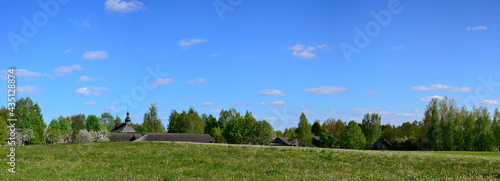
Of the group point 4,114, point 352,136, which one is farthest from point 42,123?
point 352,136

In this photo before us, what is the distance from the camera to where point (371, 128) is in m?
138

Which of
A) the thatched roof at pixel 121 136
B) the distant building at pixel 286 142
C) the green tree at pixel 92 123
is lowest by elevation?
the distant building at pixel 286 142

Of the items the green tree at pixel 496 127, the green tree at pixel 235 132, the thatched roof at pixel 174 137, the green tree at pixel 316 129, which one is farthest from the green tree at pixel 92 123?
the green tree at pixel 496 127

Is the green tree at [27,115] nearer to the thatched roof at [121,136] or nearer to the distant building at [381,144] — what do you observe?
the thatched roof at [121,136]

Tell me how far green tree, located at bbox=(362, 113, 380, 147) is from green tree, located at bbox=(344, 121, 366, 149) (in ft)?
65.8

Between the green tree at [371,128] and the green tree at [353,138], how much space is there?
20.0 metres

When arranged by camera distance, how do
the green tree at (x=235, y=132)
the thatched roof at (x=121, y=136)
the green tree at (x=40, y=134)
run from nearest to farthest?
the green tree at (x=235, y=132), the thatched roof at (x=121, y=136), the green tree at (x=40, y=134)

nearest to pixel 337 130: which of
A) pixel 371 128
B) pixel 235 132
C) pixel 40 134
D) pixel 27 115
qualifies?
pixel 371 128

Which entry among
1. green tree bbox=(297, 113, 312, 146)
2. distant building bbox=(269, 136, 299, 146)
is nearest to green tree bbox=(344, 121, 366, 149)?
green tree bbox=(297, 113, 312, 146)

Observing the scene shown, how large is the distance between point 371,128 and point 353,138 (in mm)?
24278

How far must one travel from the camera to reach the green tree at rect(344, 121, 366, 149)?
117062 mm

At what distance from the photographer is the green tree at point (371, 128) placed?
13725 centimetres

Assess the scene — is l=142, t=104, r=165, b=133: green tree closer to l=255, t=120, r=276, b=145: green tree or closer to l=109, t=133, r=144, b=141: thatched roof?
l=109, t=133, r=144, b=141: thatched roof

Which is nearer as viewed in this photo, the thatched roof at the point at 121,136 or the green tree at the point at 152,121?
the thatched roof at the point at 121,136
